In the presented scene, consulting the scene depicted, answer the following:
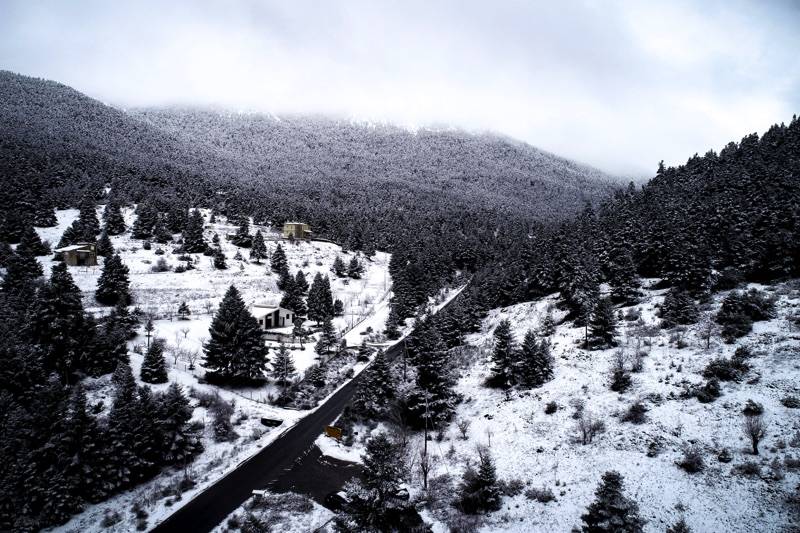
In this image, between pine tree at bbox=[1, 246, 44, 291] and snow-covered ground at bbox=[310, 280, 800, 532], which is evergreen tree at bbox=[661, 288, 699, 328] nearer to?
snow-covered ground at bbox=[310, 280, 800, 532]

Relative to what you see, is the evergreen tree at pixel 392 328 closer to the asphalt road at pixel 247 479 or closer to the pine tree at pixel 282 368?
the pine tree at pixel 282 368

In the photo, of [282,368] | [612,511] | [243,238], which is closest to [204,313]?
[282,368]

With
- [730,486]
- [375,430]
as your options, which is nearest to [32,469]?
[375,430]

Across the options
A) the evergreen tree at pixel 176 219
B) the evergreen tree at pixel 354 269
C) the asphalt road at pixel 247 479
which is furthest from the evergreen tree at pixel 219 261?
the asphalt road at pixel 247 479

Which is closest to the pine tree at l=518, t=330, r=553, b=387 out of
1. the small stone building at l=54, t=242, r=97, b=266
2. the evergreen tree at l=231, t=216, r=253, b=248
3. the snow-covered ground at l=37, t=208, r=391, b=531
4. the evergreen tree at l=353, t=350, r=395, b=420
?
the evergreen tree at l=353, t=350, r=395, b=420

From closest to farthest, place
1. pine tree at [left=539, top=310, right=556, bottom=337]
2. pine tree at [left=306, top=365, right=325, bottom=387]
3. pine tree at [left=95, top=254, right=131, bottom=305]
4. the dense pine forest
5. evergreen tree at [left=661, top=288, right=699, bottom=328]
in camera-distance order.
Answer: the dense pine forest
evergreen tree at [left=661, top=288, right=699, bottom=328]
pine tree at [left=539, top=310, right=556, bottom=337]
pine tree at [left=306, top=365, right=325, bottom=387]
pine tree at [left=95, top=254, right=131, bottom=305]

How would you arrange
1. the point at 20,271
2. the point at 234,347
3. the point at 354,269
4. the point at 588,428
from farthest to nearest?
the point at 354,269 < the point at 20,271 < the point at 234,347 < the point at 588,428

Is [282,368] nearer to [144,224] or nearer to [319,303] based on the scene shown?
[319,303]
